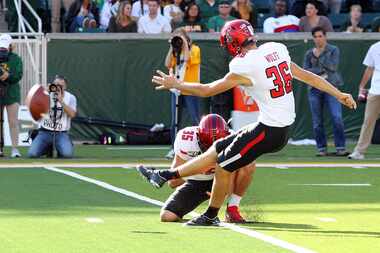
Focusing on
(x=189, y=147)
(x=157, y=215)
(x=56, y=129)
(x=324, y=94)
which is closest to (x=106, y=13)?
(x=56, y=129)

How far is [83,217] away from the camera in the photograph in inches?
424

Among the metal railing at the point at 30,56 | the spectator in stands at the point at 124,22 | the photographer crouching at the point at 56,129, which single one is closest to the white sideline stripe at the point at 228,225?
the photographer crouching at the point at 56,129

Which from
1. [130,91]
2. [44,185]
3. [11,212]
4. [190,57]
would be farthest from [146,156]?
[11,212]

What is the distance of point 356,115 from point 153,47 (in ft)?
13.7

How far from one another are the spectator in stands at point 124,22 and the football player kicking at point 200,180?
468 inches

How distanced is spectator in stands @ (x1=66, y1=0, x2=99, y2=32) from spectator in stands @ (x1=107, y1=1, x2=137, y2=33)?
1.32m

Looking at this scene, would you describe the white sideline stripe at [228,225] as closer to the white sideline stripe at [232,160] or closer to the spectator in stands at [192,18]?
the white sideline stripe at [232,160]

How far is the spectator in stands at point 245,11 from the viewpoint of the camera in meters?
23.0

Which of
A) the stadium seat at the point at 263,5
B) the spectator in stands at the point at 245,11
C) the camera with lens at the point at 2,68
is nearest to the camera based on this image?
the camera with lens at the point at 2,68

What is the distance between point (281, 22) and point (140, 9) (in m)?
2.94

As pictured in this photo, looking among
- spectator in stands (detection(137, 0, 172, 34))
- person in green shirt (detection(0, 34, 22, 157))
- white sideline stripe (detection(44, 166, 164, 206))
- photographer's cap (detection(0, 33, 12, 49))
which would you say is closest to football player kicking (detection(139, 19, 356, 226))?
white sideline stripe (detection(44, 166, 164, 206))

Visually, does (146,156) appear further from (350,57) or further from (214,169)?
(214,169)

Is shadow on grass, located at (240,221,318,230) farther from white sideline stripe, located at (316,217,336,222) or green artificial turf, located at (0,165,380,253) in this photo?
white sideline stripe, located at (316,217,336,222)

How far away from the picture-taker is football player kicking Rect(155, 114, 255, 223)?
10.6 m
